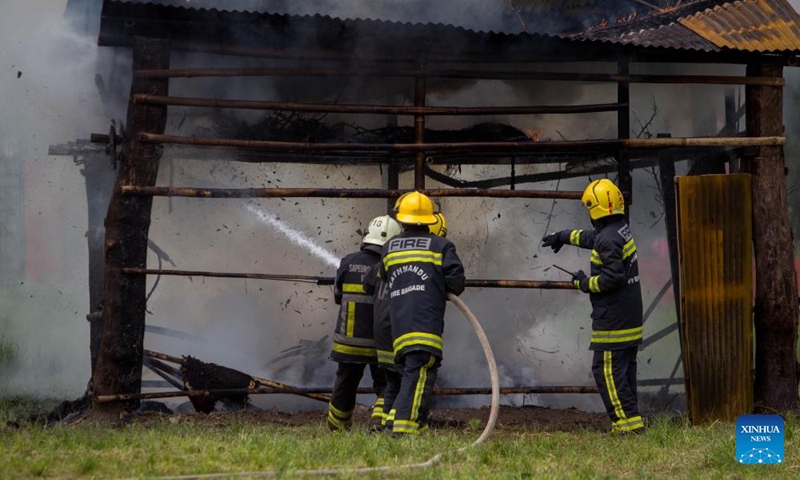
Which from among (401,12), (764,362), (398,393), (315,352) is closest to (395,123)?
(401,12)

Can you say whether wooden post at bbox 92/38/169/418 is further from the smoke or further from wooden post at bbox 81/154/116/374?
the smoke

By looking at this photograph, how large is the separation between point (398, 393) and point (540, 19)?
369 cm

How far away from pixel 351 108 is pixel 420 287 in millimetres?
2051

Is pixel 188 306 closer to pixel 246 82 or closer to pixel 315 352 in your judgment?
pixel 315 352

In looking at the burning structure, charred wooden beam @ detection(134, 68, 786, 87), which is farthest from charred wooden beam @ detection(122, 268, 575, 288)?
charred wooden beam @ detection(134, 68, 786, 87)

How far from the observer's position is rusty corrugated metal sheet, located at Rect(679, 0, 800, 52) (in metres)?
8.42

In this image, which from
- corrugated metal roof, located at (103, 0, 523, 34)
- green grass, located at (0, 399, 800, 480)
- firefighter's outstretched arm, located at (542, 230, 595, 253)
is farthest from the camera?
corrugated metal roof, located at (103, 0, 523, 34)

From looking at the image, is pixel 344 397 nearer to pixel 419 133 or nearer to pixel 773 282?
pixel 419 133

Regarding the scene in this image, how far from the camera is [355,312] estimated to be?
7793mm

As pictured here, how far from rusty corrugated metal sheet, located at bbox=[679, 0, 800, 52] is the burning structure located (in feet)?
0.06

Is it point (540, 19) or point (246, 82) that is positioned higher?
point (540, 19)

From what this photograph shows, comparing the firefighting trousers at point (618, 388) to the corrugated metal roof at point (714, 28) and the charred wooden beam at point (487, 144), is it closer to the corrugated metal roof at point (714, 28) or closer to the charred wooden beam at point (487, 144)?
the charred wooden beam at point (487, 144)

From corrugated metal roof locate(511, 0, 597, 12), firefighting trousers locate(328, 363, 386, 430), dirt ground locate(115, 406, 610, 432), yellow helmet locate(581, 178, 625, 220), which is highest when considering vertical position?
corrugated metal roof locate(511, 0, 597, 12)

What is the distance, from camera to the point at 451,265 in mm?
7117
